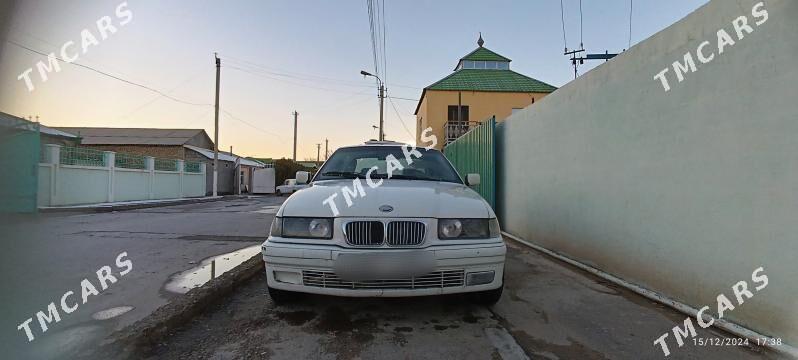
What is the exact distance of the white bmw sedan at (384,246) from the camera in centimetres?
277

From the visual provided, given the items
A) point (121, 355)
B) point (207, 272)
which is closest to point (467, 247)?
point (121, 355)

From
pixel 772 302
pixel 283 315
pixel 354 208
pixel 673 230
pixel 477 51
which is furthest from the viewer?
pixel 477 51

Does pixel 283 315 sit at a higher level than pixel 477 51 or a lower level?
lower

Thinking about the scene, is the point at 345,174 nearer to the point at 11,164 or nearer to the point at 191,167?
the point at 11,164

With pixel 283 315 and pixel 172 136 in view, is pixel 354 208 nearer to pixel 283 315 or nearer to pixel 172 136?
pixel 283 315

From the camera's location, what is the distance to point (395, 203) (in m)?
3.01

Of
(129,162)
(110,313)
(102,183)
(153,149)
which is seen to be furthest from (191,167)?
(110,313)

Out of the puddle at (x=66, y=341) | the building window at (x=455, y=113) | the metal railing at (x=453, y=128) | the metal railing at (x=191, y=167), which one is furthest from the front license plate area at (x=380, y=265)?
the building window at (x=455, y=113)

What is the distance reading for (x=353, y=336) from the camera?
2787mm

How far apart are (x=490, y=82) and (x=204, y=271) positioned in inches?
897

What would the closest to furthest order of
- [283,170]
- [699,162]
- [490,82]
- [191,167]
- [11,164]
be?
[11,164]
[699,162]
[191,167]
[490,82]
[283,170]

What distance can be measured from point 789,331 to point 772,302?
0.60ft

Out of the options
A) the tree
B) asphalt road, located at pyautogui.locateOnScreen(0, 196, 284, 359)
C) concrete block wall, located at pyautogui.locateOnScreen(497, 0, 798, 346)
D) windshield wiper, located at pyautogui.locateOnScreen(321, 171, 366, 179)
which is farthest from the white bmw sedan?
the tree

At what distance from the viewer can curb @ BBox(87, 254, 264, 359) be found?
2453 millimetres
